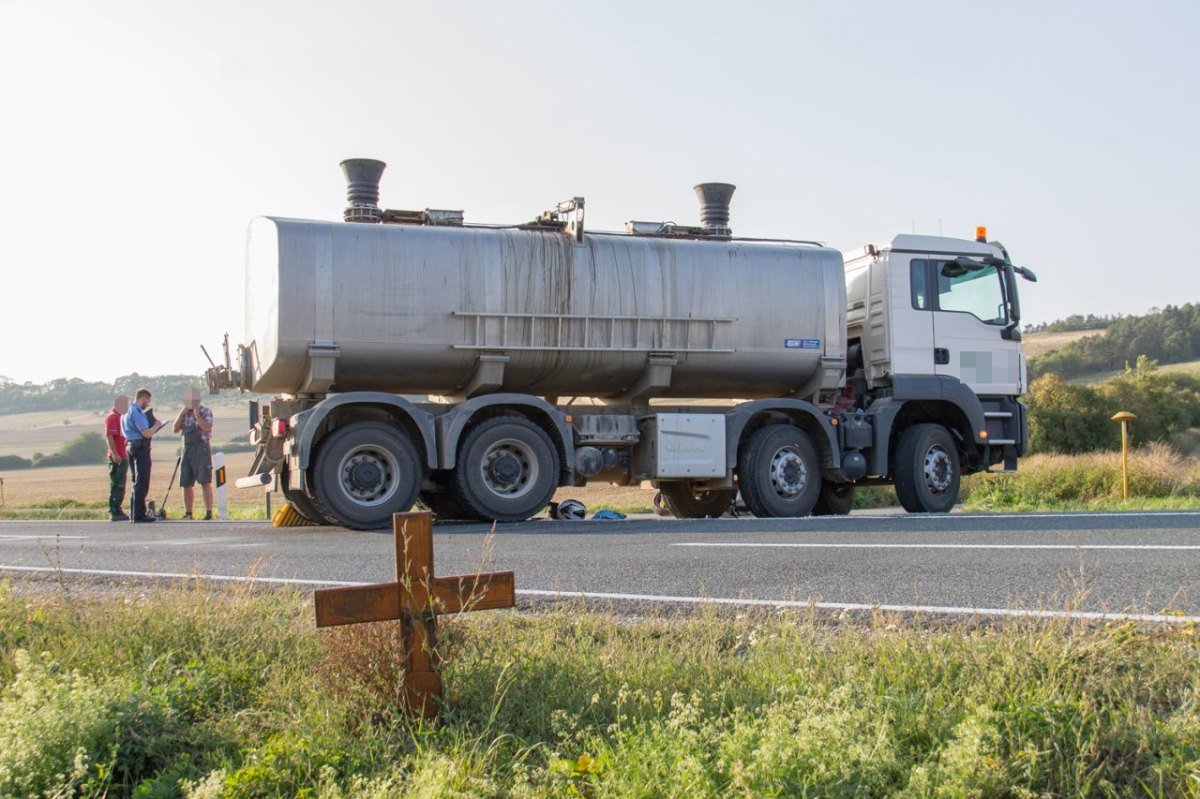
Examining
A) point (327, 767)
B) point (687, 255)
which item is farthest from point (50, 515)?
point (327, 767)

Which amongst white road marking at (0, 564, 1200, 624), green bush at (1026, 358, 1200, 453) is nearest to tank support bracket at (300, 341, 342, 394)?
white road marking at (0, 564, 1200, 624)

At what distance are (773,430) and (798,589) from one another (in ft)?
23.9

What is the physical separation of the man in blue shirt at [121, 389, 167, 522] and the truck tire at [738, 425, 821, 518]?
7.46m

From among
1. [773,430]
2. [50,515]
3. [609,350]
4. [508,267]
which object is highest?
[508,267]

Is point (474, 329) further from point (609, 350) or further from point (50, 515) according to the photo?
point (50, 515)

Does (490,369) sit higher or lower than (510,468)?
higher

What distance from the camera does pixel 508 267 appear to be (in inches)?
505

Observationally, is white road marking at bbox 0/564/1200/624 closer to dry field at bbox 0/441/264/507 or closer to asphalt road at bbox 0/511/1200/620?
asphalt road at bbox 0/511/1200/620

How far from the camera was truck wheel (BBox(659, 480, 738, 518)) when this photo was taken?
49.9 ft

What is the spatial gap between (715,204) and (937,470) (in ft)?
14.3

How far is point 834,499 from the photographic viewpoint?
15.6m

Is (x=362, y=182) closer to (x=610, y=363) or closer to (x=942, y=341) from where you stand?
(x=610, y=363)

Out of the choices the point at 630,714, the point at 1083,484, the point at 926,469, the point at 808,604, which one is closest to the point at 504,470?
the point at 926,469

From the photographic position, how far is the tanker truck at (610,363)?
12148mm
